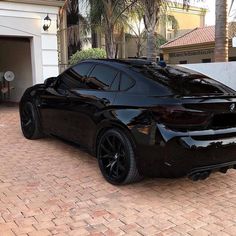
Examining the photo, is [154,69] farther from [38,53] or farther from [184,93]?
[38,53]

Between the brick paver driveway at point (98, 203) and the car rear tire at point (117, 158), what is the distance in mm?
145

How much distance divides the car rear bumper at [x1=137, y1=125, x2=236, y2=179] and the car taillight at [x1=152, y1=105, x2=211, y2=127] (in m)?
0.09

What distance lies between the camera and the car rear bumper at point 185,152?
3.94 metres

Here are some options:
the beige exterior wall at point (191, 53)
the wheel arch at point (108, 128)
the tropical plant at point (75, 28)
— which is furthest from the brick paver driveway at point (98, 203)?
the beige exterior wall at point (191, 53)

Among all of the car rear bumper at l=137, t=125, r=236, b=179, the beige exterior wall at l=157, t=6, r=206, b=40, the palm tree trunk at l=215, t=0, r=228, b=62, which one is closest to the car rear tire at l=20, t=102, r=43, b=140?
the car rear bumper at l=137, t=125, r=236, b=179

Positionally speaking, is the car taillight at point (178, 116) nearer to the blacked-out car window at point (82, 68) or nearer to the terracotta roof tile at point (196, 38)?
the blacked-out car window at point (82, 68)

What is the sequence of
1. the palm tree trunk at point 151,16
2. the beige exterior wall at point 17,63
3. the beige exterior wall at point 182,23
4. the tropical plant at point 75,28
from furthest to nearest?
the beige exterior wall at point 182,23
the tropical plant at point 75,28
the beige exterior wall at point 17,63
the palm tree trunk at point 151,16

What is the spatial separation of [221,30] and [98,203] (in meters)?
8.03

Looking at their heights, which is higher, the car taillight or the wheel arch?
the car taillight

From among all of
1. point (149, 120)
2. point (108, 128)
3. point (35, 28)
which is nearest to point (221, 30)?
point (35, 28)

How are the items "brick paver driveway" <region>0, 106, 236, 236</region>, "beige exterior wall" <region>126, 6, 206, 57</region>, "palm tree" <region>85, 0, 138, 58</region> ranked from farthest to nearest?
"beige exterior wall" <region>126, 6, 206, 57</region> → "palm tree" <region>85, 0, 138, 58</region> → "brick paver driveway" <region>0, 106, 236, 236</region>

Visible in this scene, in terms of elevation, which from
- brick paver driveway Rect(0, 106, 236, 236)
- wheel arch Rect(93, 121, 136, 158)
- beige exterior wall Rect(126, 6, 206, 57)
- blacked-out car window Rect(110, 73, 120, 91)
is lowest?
brick paver driveway Rect(0, 106, 236, 236)

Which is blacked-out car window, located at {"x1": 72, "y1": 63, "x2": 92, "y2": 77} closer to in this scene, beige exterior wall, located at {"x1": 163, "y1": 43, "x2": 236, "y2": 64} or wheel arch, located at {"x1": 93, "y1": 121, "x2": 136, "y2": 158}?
wheel arch, located at {"x1": 93, "y1": 121, "x2": 136, "y2": 158}

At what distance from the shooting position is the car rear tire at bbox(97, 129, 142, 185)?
4.36 metres
